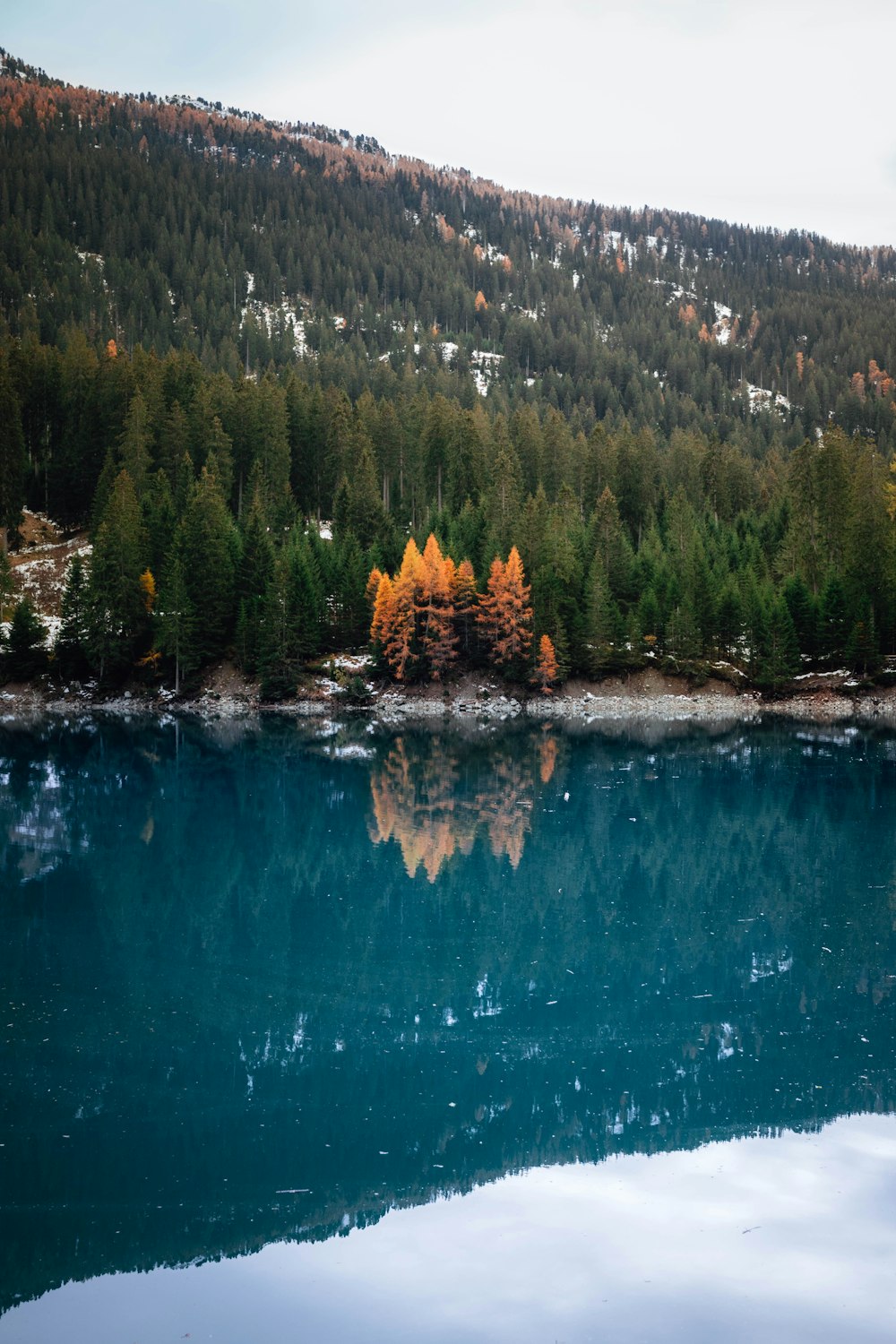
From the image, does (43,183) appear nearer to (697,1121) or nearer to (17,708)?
(17,708)

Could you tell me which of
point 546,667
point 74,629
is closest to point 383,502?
point 546,667

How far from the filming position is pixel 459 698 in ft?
249

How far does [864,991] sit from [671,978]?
352 centimetres

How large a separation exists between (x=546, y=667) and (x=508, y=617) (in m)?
4.39

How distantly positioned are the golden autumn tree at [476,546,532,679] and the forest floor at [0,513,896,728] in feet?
6.98

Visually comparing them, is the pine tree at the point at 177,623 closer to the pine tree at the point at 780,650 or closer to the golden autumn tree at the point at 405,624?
the golden autumn tree at the point at 405,624

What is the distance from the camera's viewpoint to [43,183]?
182125mm

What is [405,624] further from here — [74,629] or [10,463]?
[10,463]

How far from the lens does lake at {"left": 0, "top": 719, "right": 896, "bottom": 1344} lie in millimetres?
11281

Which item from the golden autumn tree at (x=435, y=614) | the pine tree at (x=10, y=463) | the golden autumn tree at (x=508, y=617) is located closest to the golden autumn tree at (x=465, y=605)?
the golden autumn tree at (x=435, y=614)

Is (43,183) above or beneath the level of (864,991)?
above

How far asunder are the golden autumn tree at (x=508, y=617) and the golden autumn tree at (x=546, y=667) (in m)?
1.07

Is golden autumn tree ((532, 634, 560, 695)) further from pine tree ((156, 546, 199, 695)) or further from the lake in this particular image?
the lake

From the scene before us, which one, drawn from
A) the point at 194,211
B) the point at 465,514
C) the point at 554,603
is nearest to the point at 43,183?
the point at 194,211
